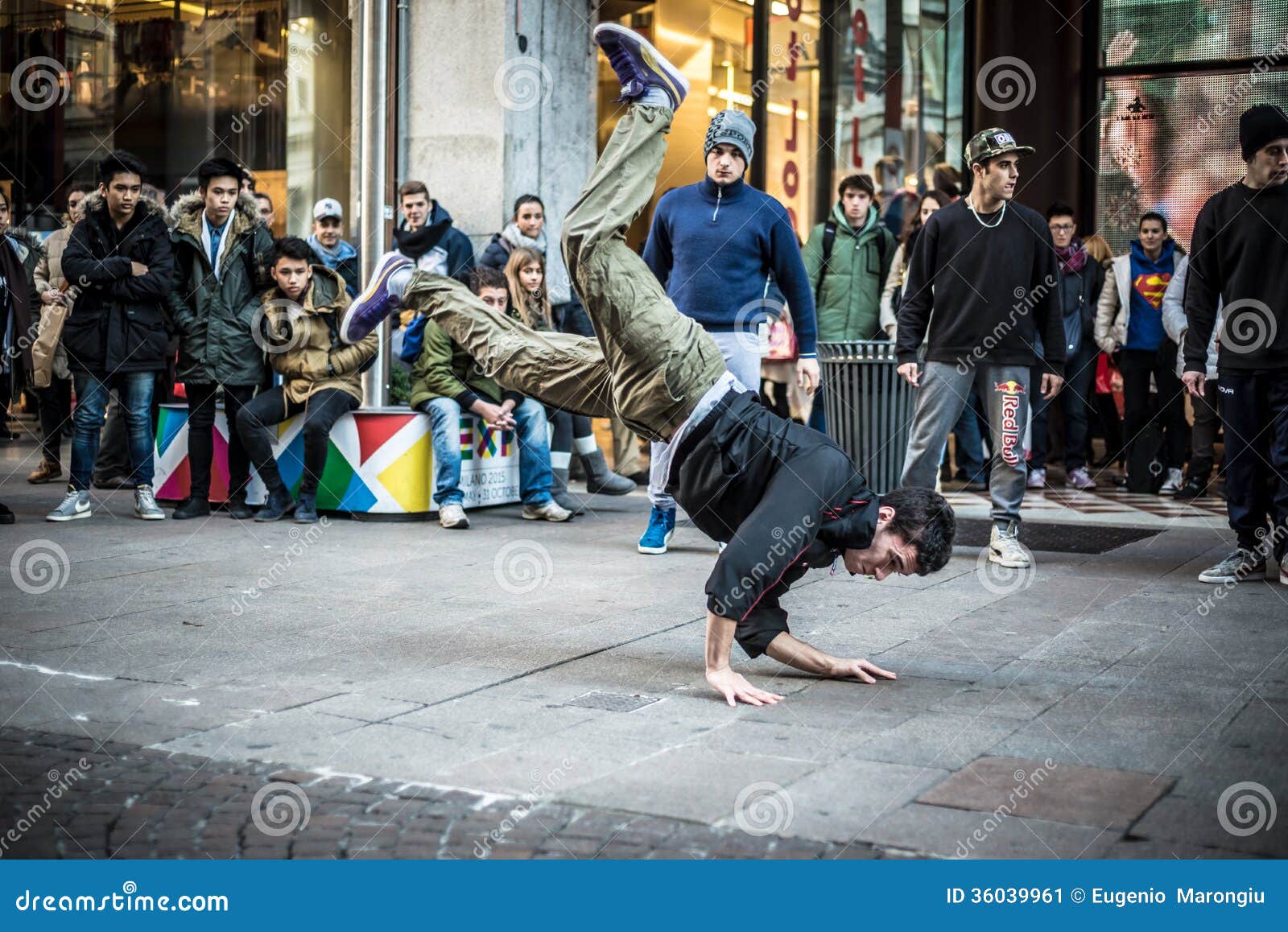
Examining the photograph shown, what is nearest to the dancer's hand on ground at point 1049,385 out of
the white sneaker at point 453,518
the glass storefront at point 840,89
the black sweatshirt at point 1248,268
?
the black sweatshirt at point 1248,268

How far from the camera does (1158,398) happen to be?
34.5 feet

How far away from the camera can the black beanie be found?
255 inches

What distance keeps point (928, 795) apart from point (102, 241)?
660cm

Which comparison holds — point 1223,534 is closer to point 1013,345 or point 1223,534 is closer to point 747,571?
point 1013,345

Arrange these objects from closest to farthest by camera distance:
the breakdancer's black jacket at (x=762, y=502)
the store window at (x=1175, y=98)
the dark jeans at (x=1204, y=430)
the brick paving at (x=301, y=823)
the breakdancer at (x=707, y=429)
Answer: the brick paving at (x=301, y=823) < the breakdancer's black jacket at (x=762, y=502) < the breakdancer at (x=707, y=429) < the dark jeans at (x=1204, y=430) < the store window at (x=1175, y=98)

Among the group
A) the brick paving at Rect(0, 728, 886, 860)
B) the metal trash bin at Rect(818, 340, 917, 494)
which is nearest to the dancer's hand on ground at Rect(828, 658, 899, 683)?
the brick paving at Rect(0, 728, 886, 860)

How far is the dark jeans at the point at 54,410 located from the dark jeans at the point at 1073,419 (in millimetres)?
6787

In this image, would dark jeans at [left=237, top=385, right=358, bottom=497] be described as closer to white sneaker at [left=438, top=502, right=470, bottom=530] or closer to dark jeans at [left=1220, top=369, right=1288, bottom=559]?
white sneaker at [left=438, top=502, right=470, bottom=530]

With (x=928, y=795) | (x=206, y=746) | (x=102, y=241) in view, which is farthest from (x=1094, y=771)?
(x=102, y=241)

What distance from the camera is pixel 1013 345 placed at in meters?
7.09

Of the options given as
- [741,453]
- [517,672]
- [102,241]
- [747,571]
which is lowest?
[517,672]

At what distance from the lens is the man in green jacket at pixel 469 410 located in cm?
866

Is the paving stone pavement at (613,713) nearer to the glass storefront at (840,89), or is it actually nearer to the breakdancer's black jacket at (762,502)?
the breakdancer's black jacket at (762,502)

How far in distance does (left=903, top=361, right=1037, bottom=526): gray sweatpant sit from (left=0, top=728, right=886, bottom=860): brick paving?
4105mm
